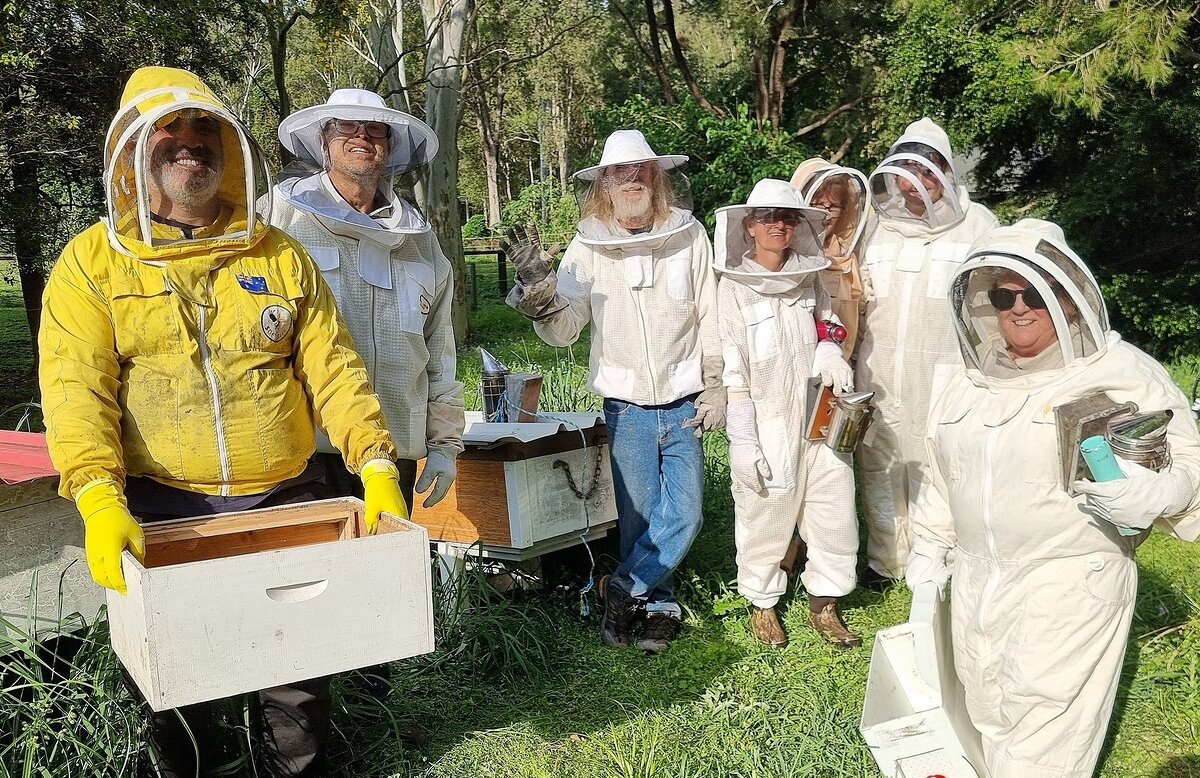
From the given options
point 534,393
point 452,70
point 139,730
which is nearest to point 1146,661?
point 534,393

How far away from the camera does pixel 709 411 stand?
356 centimetres

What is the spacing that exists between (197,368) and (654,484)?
6.36 ft

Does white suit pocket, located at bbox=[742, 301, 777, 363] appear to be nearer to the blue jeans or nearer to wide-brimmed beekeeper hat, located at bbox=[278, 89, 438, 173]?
the blue jeans

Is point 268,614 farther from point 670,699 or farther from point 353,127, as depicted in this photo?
point 670,699

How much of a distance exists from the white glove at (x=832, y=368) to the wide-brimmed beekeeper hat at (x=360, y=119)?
61.8 inches

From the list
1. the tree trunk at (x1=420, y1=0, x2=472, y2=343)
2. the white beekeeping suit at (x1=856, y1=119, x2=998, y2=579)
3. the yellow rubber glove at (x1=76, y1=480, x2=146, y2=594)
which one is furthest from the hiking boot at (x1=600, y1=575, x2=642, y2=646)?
the tree trunk at (x1=420, y1=0, x2=472, y2=343)

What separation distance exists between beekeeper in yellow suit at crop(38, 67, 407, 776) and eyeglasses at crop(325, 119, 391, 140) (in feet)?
1.97

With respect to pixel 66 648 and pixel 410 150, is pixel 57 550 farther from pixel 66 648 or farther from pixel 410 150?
pixel 410 150

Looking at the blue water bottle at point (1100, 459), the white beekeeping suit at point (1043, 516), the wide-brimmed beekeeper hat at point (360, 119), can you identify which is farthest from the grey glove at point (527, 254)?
the blue water bottle at point (1100, 459)

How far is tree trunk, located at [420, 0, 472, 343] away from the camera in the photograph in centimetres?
976

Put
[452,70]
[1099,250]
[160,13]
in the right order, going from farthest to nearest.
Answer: [452,70] → [1099,250] → [160,13]

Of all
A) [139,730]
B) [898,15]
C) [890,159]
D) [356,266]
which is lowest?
[139,730]

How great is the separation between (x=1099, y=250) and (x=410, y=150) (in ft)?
26.7

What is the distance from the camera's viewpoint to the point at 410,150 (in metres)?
3.08
